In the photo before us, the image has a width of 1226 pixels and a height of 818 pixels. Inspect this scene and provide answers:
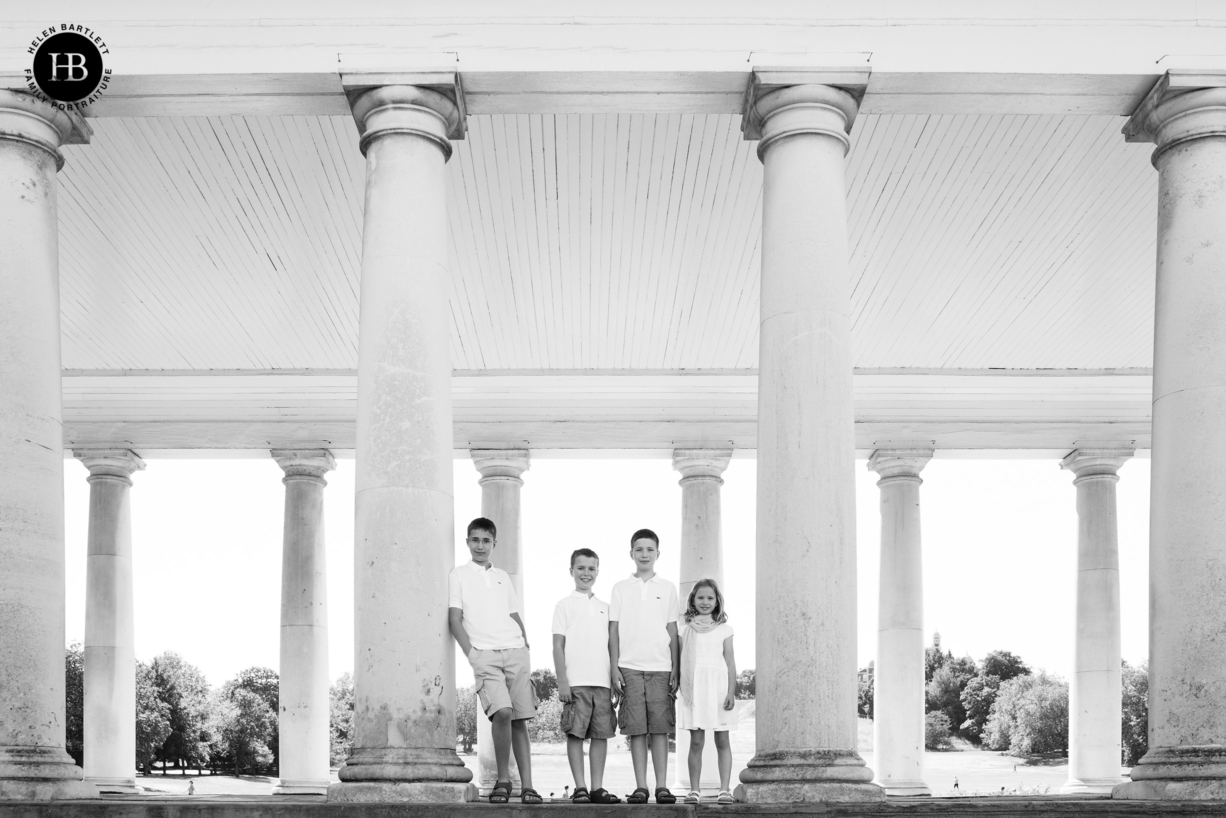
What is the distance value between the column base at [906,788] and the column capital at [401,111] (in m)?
55.1

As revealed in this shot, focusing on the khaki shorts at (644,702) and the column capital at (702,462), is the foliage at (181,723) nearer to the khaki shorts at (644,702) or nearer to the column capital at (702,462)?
the column capital at (702,462)

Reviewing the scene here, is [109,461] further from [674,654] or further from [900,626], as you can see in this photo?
[674,654]

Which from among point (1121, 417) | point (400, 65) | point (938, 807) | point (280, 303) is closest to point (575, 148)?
point (400, 65)

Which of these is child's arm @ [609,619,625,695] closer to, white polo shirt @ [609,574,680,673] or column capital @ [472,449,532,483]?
white polo shirt @ [609,574,680,673]

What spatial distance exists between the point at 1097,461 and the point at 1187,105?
158ft

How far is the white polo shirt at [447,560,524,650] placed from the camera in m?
42.9

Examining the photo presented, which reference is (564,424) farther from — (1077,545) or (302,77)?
(302,77)

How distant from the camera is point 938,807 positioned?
125 feet

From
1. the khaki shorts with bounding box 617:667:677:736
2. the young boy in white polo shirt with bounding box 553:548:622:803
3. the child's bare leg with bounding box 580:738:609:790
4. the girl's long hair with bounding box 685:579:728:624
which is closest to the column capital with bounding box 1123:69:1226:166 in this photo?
the girl's long hair with bounding box 685:579:728:624

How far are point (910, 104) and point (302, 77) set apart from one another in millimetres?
20125

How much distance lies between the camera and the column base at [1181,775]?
41344mm

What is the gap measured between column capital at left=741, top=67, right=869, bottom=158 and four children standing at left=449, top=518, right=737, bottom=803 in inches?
553

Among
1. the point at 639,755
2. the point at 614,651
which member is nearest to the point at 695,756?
the point at 639,755

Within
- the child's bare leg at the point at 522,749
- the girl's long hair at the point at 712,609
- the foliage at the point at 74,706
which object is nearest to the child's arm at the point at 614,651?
the girl's long hair at the point at 712,609
